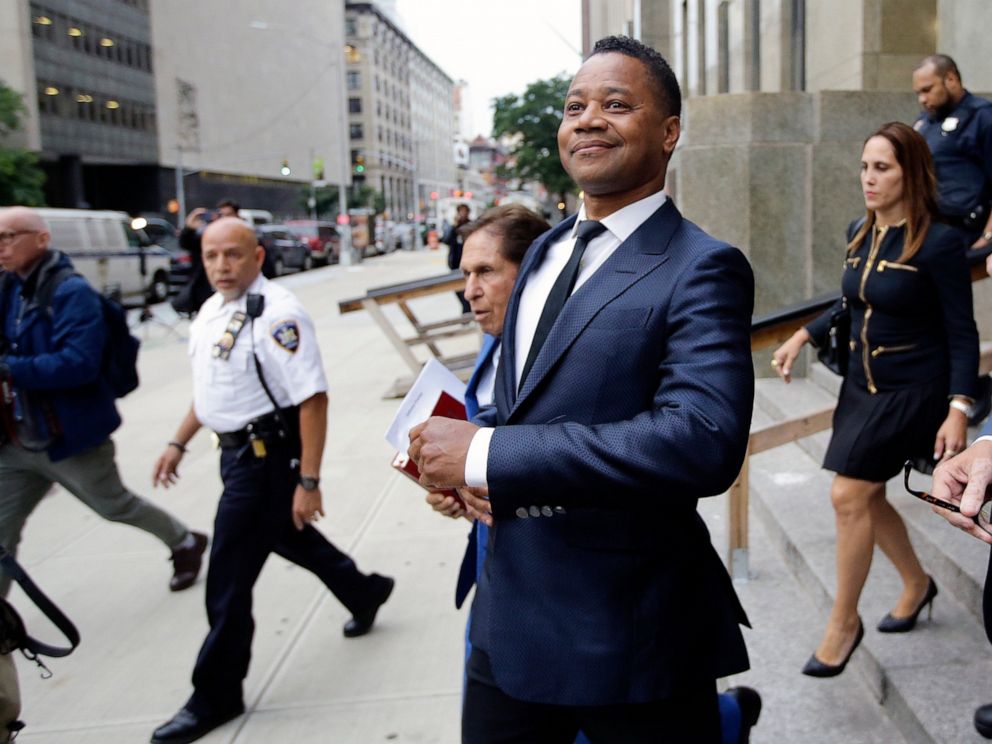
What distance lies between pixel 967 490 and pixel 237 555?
9.57 feet

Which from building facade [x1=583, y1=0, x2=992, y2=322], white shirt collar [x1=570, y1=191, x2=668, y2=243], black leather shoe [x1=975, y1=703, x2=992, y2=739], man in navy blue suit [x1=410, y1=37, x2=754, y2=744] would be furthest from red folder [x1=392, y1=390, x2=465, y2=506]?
building facade [x1=583, y1=0, x2=992, y2=322]

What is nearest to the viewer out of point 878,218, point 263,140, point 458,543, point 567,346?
point 567,346

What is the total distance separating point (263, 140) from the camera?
68312mm

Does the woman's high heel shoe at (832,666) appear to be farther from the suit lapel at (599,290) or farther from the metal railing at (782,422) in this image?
the suit lapel at (599,290)

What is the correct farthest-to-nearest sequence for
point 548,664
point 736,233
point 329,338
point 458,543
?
point 329,338
point 736,233
point 458,543
point 548,664

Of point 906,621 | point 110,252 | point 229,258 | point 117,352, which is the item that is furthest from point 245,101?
point 906,621

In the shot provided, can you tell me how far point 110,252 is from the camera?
71.2 ft

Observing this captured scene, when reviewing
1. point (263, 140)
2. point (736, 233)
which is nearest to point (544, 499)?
point (736, 233)

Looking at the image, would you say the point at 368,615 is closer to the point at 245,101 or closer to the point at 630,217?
the point at 630,217

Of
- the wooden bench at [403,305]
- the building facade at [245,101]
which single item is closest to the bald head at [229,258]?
the wooden bench at [403,305]

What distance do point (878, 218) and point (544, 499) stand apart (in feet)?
7.36

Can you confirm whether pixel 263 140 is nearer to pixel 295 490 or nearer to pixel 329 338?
pixel 329 338

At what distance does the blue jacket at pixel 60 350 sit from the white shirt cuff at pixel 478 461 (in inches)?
132

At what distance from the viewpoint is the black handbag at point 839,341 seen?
11.3ft
